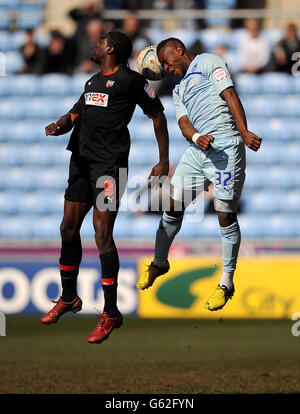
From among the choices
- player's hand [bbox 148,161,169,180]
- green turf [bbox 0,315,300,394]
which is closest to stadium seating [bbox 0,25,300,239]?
green turf [bbox 0,315,300,394]

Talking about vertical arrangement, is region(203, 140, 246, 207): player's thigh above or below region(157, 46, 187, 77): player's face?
below

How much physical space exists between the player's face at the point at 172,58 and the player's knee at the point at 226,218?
1.32m

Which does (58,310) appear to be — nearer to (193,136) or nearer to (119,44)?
(193,136)

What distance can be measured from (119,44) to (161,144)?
93cm

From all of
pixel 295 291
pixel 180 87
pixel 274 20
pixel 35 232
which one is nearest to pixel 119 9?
pixel 274 20

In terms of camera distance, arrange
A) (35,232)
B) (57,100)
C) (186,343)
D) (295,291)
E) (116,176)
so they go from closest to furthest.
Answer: (116,176) < (186,343) < (295,291) < (35,232) < (57,100)

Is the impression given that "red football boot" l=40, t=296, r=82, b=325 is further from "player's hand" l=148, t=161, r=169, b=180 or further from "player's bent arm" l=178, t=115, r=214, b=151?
"player's bent arm" l=178, t=115, r=214, b=151

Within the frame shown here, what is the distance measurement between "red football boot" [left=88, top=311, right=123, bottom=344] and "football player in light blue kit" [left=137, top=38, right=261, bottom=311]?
2.67ft

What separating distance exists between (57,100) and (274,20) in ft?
14.5

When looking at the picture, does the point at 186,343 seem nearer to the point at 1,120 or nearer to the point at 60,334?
the point at 60,334

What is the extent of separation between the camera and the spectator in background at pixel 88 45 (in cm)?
1581

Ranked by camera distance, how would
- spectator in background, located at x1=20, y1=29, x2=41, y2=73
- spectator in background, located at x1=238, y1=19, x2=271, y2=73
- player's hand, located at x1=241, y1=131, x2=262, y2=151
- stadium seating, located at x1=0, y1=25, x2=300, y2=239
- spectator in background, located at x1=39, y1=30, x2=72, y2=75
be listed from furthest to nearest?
spectator in background, located at x1=20, y1=29, x2=41, y2=73 < spectator in background, located at x1=39, y1=30, x2=72, y2=75 < spectator in background, located at x1=238, y1=19, x2=271, y2=73 < stadium seating, located at x1=0, y1=25, x2=300, y2=239 < player's hand, located at x1=241, y1=131, x2=262, y2=151

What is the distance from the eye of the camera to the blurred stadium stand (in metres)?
15.2

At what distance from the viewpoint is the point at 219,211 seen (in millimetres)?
8031
